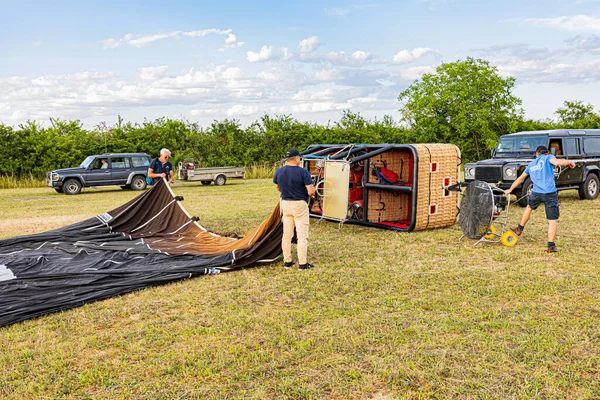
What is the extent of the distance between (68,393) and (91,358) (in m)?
0.59

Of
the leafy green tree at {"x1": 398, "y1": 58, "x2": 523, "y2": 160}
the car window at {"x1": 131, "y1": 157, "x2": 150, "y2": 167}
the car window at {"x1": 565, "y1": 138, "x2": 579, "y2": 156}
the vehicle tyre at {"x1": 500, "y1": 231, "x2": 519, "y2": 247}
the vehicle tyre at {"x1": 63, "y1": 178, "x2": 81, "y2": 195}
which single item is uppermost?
the leafy green tree at {"x1": 398, "y1": 58, "x2": 523, "y2": 160}

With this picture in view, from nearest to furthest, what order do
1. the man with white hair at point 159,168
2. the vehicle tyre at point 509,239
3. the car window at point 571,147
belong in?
the vehicle tyre at point 509,239 → the man with white hair at point 159,168 → the car window at point 571,147

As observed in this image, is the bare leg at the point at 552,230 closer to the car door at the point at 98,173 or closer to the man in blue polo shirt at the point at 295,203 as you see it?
the man in blue polo shirt at the point at 295,203

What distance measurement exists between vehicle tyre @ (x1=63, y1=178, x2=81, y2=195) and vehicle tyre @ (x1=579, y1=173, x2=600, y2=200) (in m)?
17.6

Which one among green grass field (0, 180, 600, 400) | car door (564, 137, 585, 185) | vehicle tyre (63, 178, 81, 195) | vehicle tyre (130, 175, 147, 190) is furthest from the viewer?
vehicle tyre (130, 175, 147, 190)

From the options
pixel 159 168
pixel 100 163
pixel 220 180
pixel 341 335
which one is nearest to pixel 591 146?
pixel 159 168

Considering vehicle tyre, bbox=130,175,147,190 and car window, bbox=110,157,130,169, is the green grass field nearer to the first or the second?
vehicle tyre, bbox=130,175,147,190

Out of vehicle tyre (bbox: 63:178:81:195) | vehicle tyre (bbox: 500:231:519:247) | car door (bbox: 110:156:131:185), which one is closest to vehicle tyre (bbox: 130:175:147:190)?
car door (bbox: 110:156:131:185)

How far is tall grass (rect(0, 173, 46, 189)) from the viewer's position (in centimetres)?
2447

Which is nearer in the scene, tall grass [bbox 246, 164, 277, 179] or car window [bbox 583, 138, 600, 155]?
car window [bbox 583, 138, 600, 155]

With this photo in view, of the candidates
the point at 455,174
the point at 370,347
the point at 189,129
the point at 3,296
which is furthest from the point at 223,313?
the point at 189,129

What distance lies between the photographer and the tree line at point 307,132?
25.5 meters

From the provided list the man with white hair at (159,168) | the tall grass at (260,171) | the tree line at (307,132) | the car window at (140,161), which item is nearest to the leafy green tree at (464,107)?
the tree line at (307,132)

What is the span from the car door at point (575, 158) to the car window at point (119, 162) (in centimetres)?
1618
